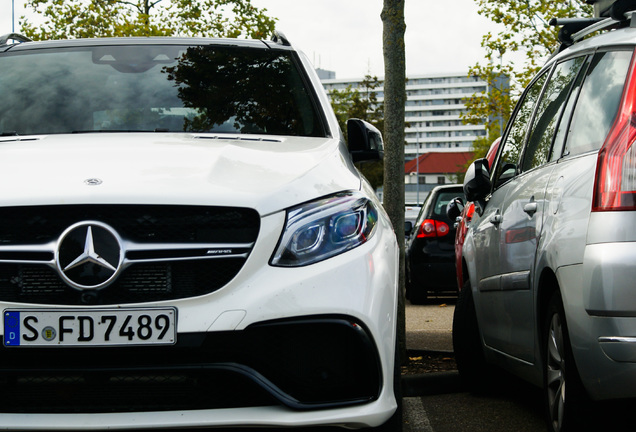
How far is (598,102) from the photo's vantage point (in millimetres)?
4043

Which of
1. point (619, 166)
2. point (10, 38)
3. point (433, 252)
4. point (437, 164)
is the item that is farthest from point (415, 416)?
point (437, 164)

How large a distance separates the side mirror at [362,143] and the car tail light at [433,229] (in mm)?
9230

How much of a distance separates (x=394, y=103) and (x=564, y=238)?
3.70m

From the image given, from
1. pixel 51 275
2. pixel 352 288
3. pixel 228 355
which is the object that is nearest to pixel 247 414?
pixel 228 355

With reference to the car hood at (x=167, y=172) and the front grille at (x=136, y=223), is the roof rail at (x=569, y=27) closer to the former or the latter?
the car hood at (x=167, y=172)

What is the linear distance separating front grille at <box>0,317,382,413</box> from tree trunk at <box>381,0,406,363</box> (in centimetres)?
416

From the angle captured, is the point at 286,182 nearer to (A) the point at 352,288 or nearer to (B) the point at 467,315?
(A) the point at 352,288

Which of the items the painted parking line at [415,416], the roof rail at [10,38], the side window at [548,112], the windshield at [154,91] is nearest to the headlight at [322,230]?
the windshield at [154,91]

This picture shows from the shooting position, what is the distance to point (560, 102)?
15.7 feet

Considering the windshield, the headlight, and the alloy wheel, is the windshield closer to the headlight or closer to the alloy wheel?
the headlight

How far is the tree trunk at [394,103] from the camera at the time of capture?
7375mm

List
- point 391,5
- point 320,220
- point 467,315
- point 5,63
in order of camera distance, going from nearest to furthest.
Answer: point 320,220 → point 5,63 → point 467,315 → point 391,5

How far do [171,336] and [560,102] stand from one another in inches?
98.4

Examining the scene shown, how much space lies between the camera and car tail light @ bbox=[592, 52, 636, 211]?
3447 millimetres
